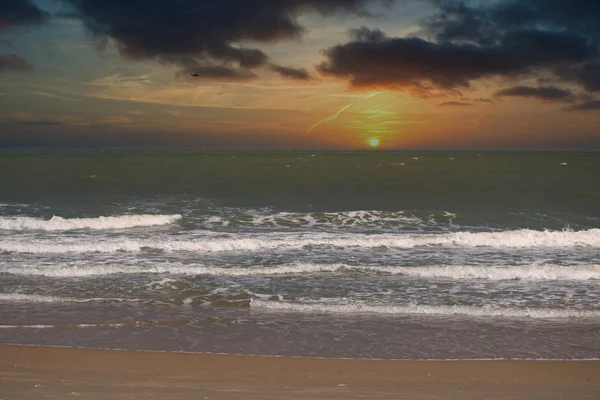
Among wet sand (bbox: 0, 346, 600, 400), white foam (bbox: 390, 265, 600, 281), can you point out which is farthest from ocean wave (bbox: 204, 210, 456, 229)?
wet sand (bbox: 0, 346, 600, 400)

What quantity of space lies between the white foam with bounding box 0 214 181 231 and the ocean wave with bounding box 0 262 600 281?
8.00 m

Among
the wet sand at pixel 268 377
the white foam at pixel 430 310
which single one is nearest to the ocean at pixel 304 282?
the white foam at pixel 430 310

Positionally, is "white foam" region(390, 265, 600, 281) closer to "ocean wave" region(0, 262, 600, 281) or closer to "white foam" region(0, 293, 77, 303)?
"ocean wave" region(0, 262, 600, 281)

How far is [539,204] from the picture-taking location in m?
33.7

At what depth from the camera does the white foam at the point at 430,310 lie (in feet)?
36.4

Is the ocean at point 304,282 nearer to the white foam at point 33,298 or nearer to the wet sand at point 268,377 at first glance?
the white foam at point 33,298

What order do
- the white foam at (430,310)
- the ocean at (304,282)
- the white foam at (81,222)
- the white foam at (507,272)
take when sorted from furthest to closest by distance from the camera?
the white foam at (81,222)
the white foam at (507,272)
the white foam at (430,310)
the ocean at (304,282)

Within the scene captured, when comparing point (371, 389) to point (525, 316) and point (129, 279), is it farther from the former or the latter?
point (129, 279)

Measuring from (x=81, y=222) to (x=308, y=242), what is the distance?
1054 centimetres

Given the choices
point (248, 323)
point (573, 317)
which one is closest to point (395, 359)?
point (248, 323)

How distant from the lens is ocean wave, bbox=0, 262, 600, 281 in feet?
47.5

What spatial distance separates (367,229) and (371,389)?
16.0 metres

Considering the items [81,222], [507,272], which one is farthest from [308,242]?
[81,222]

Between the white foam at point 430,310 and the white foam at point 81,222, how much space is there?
1372 centimetres
